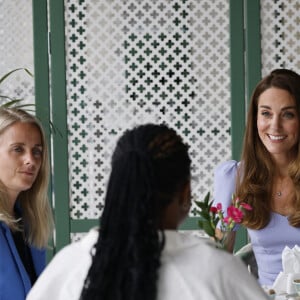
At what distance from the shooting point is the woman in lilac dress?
2572 mm

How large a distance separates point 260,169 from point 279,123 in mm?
197

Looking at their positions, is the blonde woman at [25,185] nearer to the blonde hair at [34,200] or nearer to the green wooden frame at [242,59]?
the blonde hair at [34,200]

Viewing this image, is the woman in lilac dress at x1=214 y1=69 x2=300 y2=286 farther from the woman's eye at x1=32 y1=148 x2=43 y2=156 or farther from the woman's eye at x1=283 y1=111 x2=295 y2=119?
the woman's eye at x1=32 y1=148 x2=43 y2=156

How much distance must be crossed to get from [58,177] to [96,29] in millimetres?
893

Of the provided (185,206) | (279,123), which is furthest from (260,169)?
(185,206)

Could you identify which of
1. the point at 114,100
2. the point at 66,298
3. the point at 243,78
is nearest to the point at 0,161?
the point at 66,298

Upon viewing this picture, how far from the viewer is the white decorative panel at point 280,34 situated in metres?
3.93

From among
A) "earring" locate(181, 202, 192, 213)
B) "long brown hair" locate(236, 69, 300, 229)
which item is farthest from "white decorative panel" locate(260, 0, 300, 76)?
"earring" locate(181, 202, 192, 213)

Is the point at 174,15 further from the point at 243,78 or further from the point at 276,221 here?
the point at 276,221

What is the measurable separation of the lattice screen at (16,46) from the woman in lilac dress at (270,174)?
170 cm

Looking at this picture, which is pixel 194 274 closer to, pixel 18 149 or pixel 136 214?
pixel 136 214

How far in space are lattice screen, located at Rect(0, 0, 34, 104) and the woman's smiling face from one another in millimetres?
1783

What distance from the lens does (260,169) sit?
270 centimetres

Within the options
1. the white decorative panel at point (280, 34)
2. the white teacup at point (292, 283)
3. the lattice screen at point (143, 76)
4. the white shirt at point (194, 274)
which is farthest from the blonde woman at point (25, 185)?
the white decorative panel at point (280, 34)
